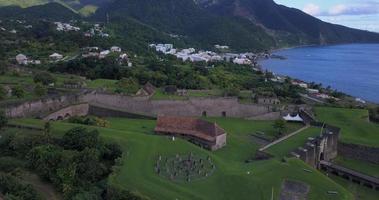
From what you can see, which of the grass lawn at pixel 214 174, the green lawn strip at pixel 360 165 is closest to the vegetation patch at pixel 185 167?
the grass lawn at pixel 214 174

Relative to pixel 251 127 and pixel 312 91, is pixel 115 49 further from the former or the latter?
pixel 251 127

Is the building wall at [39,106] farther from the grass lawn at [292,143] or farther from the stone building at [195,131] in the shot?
the grass lawn at [292,143]

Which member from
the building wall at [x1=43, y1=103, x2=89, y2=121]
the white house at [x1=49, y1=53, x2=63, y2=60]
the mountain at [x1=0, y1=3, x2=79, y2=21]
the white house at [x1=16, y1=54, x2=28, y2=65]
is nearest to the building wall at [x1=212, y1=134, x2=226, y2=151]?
the building wall at [x1=43, y1=103, x2=89, y2=121]

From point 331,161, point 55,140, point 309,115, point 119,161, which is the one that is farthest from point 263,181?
point 309,115

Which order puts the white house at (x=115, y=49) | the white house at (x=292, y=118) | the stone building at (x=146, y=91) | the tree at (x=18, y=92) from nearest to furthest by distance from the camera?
the tree at (x=18, y=92)
the white house at (x=292, y=118)
the stone building at (x=146, y=91)
the white house at (x=115, y=49)

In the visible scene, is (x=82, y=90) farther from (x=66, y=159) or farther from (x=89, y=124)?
(x=66, y=159)

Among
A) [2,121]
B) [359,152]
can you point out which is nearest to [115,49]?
[2,121]

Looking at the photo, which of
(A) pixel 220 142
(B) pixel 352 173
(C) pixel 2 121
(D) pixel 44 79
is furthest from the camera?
(D) pixel 44 79
